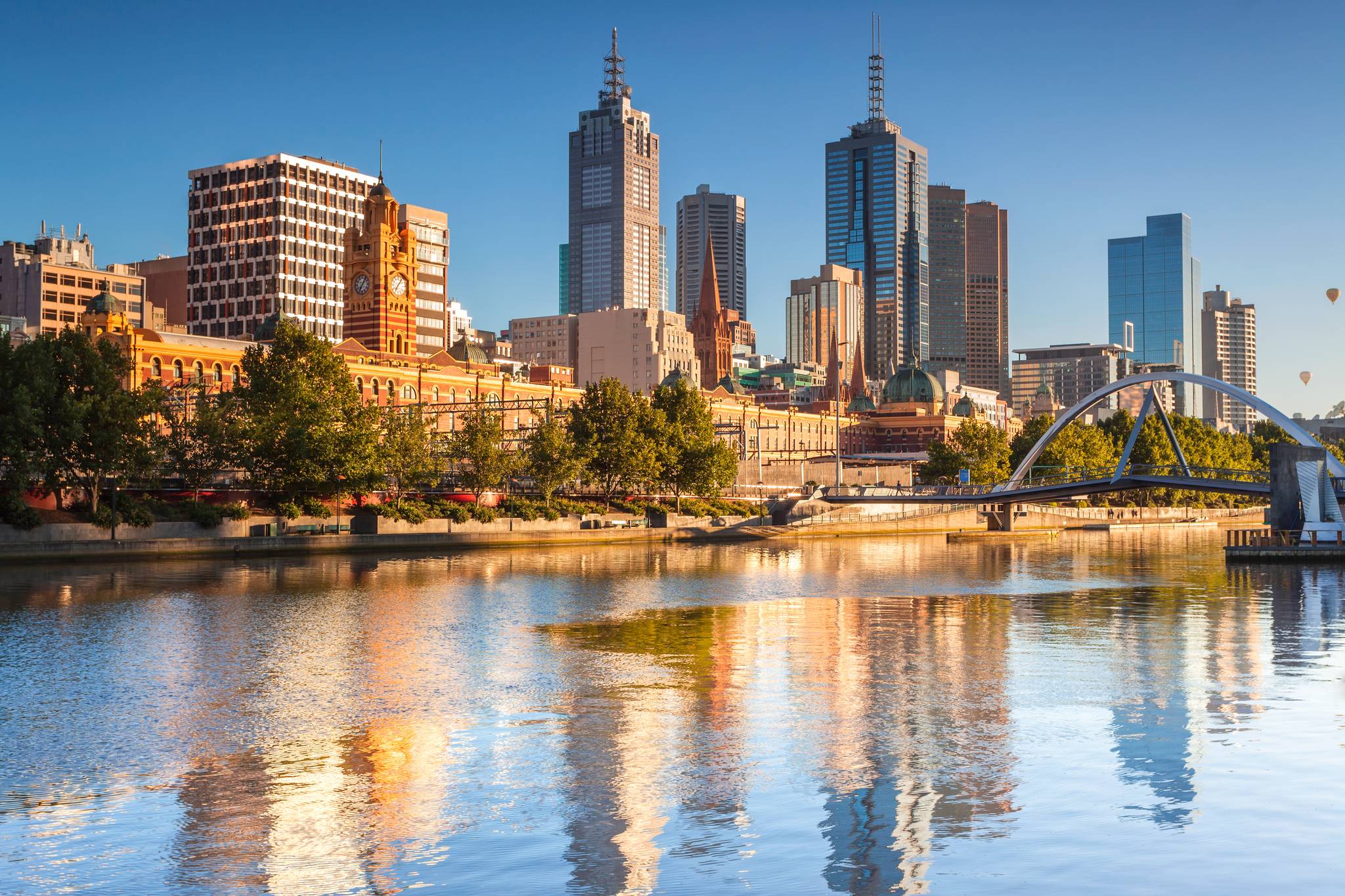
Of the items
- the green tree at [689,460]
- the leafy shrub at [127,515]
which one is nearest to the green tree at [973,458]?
the green tree at [689,460]

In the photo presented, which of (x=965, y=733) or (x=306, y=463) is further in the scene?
(x=306, y=463)

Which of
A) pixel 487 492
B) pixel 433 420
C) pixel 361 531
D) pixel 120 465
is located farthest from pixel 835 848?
pixel 433 420

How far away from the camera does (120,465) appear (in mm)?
81188

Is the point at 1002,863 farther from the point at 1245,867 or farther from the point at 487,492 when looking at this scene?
the point at 487,492

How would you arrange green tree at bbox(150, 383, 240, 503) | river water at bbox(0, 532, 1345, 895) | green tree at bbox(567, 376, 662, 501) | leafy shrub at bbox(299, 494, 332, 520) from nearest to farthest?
river water at bbox(0, 532, 1345, 895) < green tree at bbox(150, 383, 240, 503) < leafy shrub at bbox(299, 494, 332, 520) < green tree at bbox(567, 376, 662, 501)

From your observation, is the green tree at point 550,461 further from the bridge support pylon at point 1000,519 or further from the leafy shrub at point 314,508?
the bridge support pylon at point 1000,519

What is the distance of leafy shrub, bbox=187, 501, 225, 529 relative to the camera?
278 feet

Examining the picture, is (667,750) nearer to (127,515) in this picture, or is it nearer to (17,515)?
(17,515)

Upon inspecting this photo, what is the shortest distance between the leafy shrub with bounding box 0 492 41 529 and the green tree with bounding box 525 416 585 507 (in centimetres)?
4628

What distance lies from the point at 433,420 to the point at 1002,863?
11465cm

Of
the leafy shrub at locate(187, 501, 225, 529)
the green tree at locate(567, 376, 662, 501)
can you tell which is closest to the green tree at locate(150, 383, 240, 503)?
the leafy shrub at locate(187, 501, 225, 529)

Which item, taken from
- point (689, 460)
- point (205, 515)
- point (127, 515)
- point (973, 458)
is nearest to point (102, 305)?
→ point (689, 460)

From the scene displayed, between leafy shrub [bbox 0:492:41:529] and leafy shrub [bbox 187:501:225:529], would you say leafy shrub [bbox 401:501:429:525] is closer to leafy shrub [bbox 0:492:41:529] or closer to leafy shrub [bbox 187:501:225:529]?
leafy shrub [bbox 187:501:225:529]

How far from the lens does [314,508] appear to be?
313 ft
